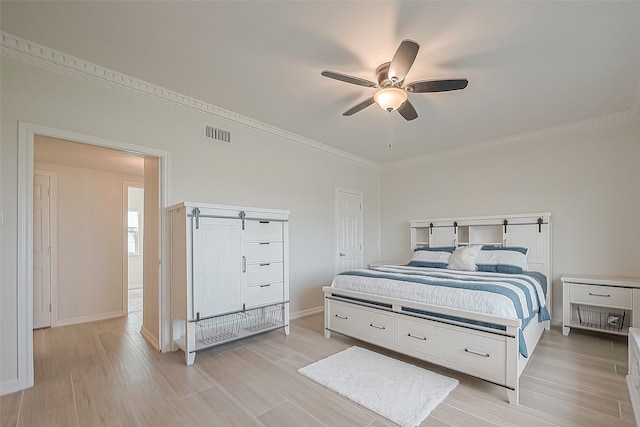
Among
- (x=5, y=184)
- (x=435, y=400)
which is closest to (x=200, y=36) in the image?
(x=5, y=184)

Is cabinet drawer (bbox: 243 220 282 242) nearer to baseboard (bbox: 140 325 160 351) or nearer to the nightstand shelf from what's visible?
baseboard (bbox: 140 325 160 351)

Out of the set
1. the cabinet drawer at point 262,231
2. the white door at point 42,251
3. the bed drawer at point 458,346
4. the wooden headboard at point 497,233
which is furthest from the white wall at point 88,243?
the wooden headboard at point 497,233

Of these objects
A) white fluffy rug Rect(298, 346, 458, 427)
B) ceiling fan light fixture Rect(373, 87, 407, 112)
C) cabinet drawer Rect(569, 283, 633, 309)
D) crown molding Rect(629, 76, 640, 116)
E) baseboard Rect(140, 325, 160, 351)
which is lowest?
baseboard Rect(140, 325, 160, 351)

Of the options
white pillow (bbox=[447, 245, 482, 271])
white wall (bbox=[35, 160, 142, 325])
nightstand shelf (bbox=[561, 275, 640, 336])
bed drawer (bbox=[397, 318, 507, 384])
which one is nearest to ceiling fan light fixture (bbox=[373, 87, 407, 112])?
bed drawer (bbox=[397, 318, 507, 384])

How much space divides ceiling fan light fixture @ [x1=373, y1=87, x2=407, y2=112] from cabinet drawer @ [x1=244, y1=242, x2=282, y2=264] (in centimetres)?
199

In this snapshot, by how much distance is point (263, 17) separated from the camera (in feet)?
6.97

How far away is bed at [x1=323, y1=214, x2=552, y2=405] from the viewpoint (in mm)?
2285

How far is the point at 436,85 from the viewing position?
2.36m

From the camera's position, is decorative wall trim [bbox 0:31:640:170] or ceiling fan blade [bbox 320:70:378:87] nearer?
ceiling fan blade [bbox 320:70:378:87]

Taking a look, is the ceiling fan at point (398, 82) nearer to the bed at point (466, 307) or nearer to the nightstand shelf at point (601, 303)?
the bed at point (466, 307)

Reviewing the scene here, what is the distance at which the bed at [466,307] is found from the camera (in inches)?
90.0

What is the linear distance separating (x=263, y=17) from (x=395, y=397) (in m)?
2.96

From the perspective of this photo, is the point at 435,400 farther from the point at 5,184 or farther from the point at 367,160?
the point at 367,160

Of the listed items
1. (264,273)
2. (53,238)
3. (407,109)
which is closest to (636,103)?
(407,109)
